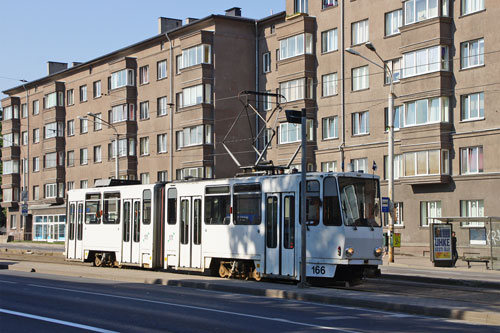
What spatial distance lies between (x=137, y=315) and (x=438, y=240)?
21057 mm

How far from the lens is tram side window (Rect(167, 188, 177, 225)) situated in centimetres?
2591

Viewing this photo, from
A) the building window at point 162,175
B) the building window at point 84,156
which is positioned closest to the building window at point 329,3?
the building window at point 162,175

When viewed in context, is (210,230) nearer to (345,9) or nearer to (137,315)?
(137,315)

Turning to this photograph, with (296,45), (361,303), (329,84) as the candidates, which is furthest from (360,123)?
(361,303)

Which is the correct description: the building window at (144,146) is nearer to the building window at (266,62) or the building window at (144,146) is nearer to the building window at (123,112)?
the building window at (123,112)

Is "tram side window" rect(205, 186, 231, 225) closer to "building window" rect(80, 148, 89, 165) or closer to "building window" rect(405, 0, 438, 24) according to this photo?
"building window" rect(405, 0, 438, 24)

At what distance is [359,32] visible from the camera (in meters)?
48.3

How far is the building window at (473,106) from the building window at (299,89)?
480 inches

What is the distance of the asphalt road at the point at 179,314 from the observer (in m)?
12.6

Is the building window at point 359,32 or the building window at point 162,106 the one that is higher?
the building window at point 359,32

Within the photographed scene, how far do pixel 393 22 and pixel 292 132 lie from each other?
33.5 ft

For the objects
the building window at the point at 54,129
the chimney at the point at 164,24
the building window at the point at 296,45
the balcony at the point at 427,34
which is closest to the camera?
the balcony at the point at 427,34

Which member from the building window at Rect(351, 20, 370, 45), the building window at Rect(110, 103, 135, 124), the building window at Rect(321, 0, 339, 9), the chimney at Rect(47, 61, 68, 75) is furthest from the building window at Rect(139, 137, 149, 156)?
the chimney at Rect(47, 61, 68, 75)

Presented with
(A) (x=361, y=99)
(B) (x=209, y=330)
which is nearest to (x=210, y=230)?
(B) (x=209, y=330)
